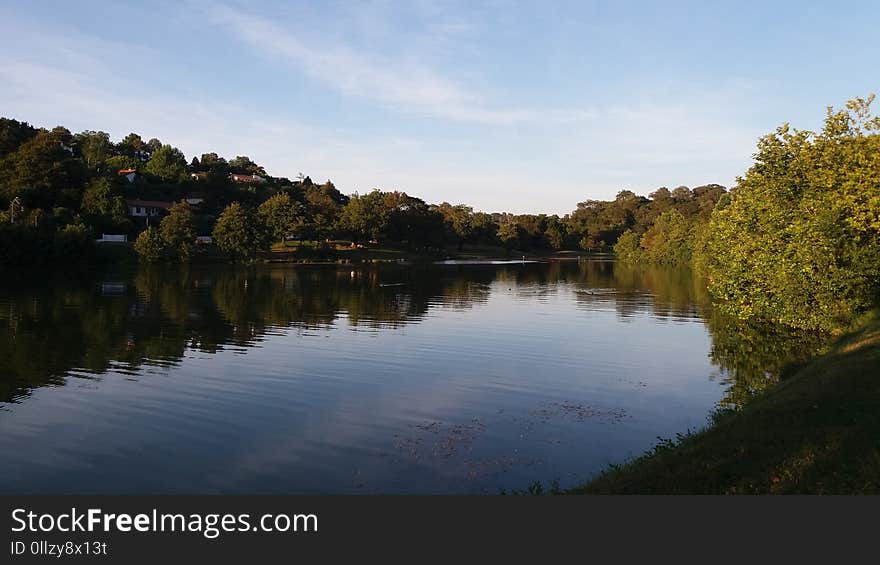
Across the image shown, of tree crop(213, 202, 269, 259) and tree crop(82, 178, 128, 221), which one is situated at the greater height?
tree crop(82, 178, 128, 221)

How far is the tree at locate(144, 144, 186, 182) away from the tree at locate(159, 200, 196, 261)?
58.3m

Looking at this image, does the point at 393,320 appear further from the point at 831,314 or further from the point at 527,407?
the point at 831,314

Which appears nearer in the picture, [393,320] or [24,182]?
[393,320]

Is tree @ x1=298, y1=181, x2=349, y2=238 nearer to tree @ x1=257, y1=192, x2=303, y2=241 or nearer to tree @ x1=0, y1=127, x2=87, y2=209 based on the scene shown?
tree @ x1=257, y1=192, x2=303, y2=241

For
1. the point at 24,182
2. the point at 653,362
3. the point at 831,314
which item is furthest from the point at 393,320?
the point at 24,182

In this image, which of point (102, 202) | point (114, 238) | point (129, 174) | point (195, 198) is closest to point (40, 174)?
point (102, 202)

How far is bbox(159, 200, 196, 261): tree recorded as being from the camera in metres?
110

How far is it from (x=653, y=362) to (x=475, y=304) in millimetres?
26902

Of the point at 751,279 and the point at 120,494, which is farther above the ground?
the point at 751,279

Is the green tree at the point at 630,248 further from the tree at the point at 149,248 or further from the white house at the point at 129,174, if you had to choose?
the white house at the point at 129,174

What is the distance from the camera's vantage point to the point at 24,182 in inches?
4250

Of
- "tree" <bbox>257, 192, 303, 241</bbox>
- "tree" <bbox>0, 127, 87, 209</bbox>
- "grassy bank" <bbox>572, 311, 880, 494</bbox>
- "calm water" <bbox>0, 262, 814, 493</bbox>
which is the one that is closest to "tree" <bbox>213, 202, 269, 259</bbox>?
"tree" <bbox>257, 192, 303, 241</bbox>

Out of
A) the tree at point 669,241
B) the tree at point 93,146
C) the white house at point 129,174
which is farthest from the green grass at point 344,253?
the tree at point 93,146

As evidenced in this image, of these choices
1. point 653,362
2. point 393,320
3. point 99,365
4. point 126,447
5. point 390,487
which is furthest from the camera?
point 393,320
